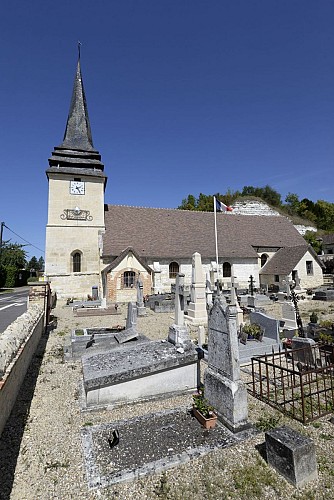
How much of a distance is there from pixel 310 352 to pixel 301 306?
1215 cm

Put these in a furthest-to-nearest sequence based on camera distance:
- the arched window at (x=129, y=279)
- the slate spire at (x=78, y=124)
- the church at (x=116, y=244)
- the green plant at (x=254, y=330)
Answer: the slate spire at (x=78, y=124)
the church at (x=116, y=244)
the arched window at (x=129, y=279)
the green plant at (x=254, y=330)

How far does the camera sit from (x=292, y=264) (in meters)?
25.1

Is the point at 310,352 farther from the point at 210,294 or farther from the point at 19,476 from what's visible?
the point at 210,294

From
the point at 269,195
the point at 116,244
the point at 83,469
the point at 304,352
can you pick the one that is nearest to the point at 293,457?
the point at 83,469

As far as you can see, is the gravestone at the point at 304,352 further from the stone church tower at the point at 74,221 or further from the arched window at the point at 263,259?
the arched window at the point at 263,259

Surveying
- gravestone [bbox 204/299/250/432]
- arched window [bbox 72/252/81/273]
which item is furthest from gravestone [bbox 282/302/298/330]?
arched window [bbox 72/252/81/273]

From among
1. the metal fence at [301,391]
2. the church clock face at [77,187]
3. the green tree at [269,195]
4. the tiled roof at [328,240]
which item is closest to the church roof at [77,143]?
the church clock face at [77,187]

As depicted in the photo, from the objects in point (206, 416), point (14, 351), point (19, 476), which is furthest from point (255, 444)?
point (14, 351)

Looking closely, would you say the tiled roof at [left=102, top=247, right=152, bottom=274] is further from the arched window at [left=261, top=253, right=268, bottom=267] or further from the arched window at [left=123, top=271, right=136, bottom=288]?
the arched window at [left=261, top=253, right=268, bottom=267]

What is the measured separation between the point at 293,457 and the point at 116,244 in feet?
67.5

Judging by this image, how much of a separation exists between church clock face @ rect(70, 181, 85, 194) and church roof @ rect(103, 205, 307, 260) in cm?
323

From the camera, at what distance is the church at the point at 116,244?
71.2 feet

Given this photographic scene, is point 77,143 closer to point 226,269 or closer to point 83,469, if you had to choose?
point 226,269

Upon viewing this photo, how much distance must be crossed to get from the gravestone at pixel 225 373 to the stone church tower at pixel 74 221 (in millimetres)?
18332
